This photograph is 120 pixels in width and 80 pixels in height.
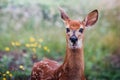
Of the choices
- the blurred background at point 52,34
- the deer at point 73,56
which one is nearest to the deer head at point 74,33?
the deer at point 73,56

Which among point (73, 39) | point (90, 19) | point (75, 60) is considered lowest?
point (75, 60)

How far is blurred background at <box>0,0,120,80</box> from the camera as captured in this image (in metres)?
6.86

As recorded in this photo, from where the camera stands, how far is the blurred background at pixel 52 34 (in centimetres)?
686

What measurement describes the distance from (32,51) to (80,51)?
1.32 m

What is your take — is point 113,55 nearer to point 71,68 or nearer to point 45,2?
point 45,2

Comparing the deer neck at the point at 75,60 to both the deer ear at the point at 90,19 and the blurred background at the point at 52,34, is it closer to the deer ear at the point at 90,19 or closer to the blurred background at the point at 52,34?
the deer ear at the point at 90,19

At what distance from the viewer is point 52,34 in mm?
7203

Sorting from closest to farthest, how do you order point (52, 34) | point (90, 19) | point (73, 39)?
point (73, 39), point (90, 19), point (52, 34)

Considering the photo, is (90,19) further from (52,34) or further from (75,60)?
(52,34)

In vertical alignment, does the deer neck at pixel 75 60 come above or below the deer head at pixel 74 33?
below

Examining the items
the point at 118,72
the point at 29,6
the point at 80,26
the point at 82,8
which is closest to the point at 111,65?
the point at 118,72

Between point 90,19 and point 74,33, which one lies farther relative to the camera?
point 90,19

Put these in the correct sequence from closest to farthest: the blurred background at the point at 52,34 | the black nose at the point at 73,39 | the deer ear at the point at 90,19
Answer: the black nose at the point at 73,39, the deer ear at the point at 90,19, the blurred background at the point at 52,34

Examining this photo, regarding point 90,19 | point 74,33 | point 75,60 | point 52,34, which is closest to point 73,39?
point 74,33
